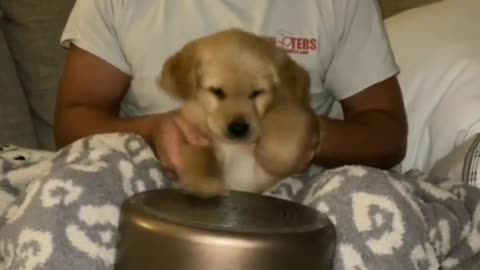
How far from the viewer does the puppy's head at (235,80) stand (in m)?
1.17

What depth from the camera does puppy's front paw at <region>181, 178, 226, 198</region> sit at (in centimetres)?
103

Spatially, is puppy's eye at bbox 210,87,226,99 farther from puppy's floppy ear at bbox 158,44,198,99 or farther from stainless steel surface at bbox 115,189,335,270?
stainless steel surface at bbox 115,189,335,270

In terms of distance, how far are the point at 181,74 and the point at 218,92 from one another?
6cm

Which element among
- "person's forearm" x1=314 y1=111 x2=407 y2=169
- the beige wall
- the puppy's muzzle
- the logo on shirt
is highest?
the logo on shirt

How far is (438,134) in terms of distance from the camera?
4.53 feet

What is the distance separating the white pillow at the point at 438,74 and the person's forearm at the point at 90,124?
45cm

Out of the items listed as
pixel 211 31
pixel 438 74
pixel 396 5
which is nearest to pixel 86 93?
pixel 211 31

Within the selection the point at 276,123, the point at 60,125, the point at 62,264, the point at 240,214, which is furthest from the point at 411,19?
the point at 62,264

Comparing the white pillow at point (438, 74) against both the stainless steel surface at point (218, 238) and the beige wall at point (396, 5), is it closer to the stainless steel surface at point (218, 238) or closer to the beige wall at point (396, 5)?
the beige wall at point (396, 5)

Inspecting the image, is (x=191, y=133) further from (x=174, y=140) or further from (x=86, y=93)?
(x=86, y=93)

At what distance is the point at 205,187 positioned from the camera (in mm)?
1040

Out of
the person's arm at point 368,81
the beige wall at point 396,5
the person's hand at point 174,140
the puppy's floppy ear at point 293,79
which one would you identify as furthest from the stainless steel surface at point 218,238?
the beige wall at point 396,5

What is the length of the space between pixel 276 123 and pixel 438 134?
1.06ft

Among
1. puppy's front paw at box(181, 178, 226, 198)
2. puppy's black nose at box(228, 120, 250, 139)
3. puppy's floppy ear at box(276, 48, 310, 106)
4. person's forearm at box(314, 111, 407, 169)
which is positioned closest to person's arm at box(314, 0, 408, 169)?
person's forearm at box(314, 111, 407, 169)
